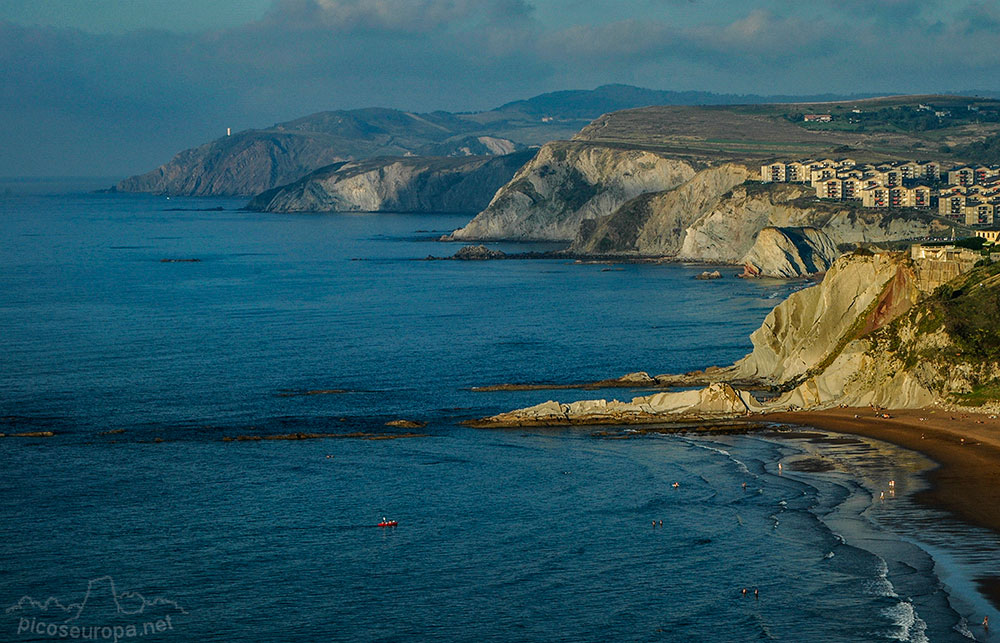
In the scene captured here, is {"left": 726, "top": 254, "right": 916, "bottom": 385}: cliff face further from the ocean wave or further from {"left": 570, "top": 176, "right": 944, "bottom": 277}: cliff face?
{"left": 570, "top": 176, "right": 944, "bottom": 277}: cliff face

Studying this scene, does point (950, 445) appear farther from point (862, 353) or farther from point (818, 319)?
point (818, 319)

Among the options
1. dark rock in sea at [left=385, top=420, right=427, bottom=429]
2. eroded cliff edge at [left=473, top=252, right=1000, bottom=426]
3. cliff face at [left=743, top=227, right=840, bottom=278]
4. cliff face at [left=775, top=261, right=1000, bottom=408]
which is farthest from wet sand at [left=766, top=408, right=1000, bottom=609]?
cliff face at [left=743, top=227, right=840, bottom=278]

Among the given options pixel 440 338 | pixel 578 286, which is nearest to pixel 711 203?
pixel 578 286

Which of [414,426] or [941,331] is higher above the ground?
[941,331]

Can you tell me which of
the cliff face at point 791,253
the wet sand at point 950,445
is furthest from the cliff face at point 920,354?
the cliff face at point 791,253

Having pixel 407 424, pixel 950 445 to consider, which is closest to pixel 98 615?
pixel 407 424

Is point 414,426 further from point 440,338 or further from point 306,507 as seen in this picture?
point 440,338
